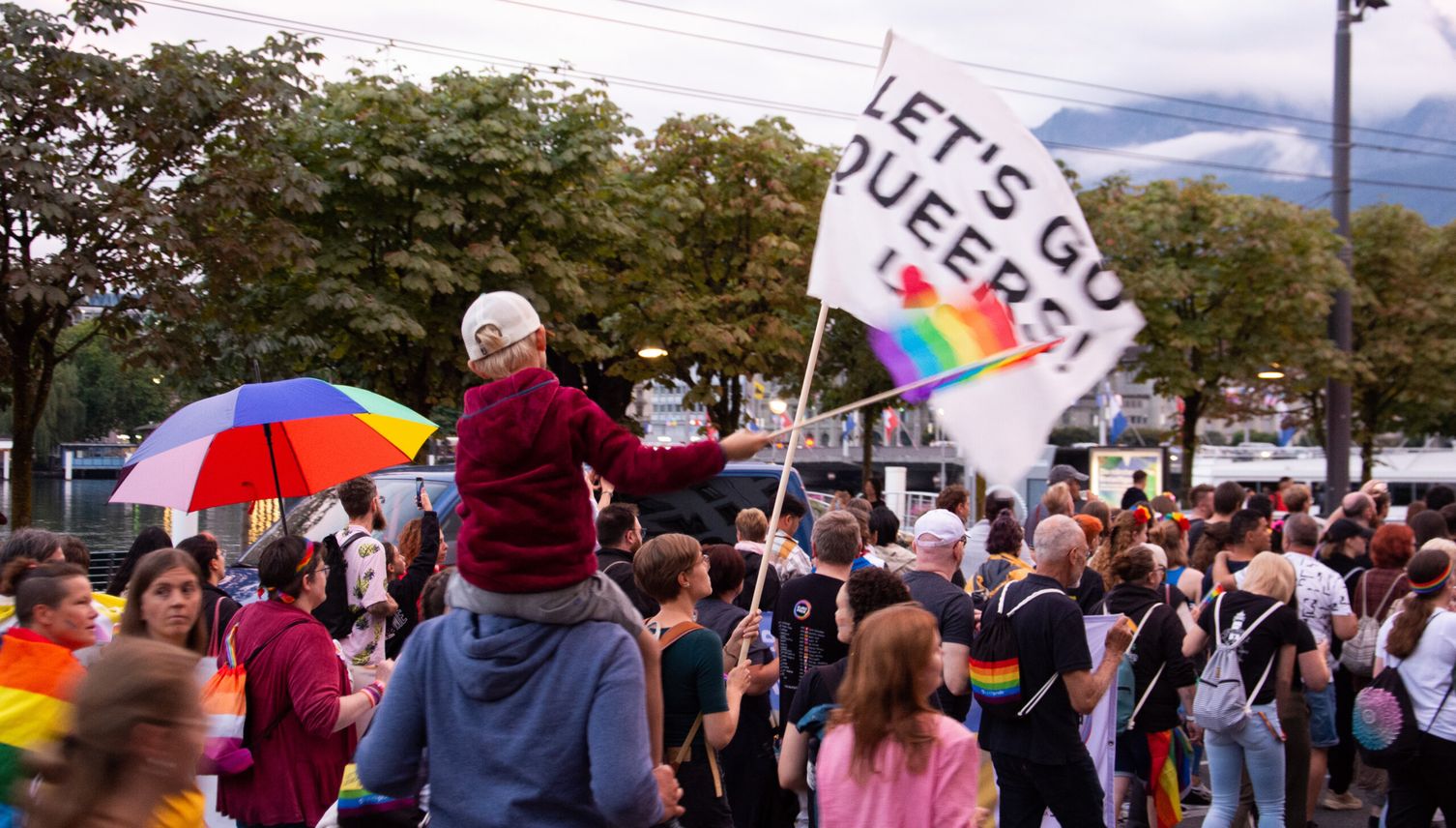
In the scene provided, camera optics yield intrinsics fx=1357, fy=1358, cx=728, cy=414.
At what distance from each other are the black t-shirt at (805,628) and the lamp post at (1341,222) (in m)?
13.0

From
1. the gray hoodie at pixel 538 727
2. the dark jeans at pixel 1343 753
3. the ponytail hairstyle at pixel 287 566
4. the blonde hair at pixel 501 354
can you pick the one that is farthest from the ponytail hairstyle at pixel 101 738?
the dark jeans at pixel 1343 753

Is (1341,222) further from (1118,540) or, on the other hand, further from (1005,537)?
(1005,537)

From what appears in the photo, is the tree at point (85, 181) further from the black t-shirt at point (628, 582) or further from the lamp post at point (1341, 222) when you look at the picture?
the lamp post at point (1341, 222)

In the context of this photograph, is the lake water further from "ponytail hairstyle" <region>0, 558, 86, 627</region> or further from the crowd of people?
"ponytail hairstyle" <region>0, 558, 86, 627</region>

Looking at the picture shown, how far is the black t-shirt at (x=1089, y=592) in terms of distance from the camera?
306 inches

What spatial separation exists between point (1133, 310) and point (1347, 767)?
6432 millimetres

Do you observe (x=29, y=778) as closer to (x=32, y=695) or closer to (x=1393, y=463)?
(x=32, y=695)

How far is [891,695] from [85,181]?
11122 mm

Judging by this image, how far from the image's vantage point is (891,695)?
3766mm

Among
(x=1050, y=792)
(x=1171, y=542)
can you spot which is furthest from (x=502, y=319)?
(x=1171, y=542)

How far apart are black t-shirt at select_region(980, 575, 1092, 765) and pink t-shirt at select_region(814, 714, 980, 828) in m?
2.11

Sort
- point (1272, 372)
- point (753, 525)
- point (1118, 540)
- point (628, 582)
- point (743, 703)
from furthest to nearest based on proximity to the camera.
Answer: point (1272, 372) → point (1118, 540) → point (753, 525) → point (628, 582) → point (743, 703)

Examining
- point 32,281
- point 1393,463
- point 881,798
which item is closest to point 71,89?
point 32,281

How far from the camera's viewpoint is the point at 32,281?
1170 centimetres
